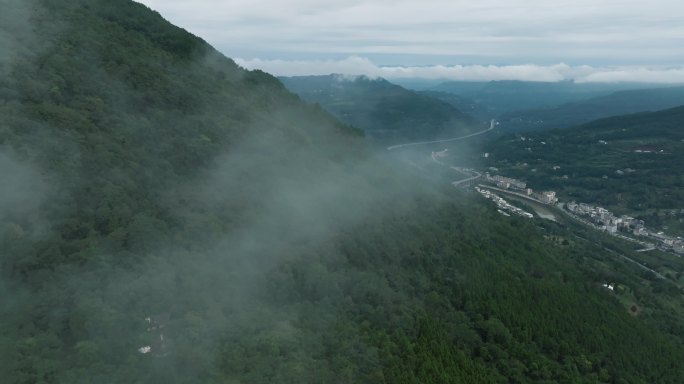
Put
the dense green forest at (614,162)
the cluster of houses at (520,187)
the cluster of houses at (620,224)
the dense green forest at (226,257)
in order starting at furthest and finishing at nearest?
the cluster of houses at (520,187) → the dense green forest at (614,162) → the cluster of houses at (620,224) → the dense green forest at (226,257)

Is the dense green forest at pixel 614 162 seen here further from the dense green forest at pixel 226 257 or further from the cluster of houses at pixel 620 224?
the dense green forest at pixel 226 257

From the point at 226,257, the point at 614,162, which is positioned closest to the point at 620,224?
the point at 614,162

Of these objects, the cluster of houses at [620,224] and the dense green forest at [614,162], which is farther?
the dense green forest at [614,162]

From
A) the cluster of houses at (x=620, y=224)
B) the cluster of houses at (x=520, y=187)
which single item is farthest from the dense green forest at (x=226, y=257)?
the cluster of houses at (x=520, y=187)

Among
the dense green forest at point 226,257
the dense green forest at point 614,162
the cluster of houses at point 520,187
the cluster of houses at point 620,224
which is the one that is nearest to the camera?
the dense green forest at point 226,257

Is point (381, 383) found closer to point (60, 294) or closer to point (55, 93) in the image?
point (60, 294)

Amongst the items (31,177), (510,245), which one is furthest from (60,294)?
(510,245)

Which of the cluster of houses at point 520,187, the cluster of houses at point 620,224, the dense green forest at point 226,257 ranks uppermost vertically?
the dense green forest at point 226,257

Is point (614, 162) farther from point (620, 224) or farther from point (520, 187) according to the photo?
point (620, 224)
